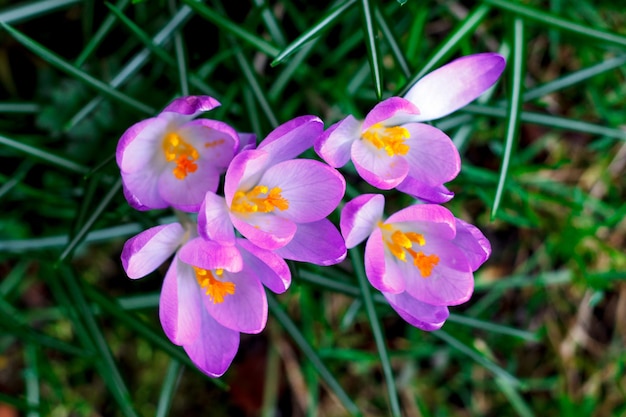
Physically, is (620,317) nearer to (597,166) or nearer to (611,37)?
(597,166)

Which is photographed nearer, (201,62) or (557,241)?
(201,62)

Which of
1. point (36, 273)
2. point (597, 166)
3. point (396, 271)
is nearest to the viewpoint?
point (396, 271)

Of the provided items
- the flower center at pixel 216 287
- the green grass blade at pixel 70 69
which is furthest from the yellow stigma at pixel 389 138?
the green grass blade at pixel 70 69

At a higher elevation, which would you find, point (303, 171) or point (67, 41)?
point (303, 171)

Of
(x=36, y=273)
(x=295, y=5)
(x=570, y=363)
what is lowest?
(x=570, y=363)

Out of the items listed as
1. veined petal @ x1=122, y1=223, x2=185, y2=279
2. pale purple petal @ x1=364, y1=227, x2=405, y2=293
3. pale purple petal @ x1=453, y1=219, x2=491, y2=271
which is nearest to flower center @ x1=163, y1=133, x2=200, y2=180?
veined petal @ x1=122, y1=223, x2=185, y2=279

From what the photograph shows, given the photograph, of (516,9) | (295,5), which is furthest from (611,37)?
(295,5)
